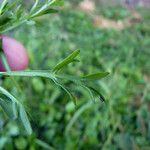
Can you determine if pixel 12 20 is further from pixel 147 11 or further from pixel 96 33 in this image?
pixel 147 11

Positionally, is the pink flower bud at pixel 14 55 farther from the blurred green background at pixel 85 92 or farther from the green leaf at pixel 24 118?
the green leaf at pixel 24 118

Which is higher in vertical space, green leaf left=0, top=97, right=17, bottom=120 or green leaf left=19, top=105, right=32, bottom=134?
green leaf left=0, top=97, right=17, bottom=120

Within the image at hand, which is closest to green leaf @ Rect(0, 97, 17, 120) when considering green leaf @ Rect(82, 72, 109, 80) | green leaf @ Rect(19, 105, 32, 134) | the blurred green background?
green leaf @ Rect(19, 105, 32, 134)

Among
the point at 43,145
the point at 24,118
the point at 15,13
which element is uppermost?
the point at 15,13

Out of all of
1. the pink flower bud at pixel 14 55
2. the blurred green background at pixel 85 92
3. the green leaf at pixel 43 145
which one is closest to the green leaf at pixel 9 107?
the blurred green background at pixel 85 92

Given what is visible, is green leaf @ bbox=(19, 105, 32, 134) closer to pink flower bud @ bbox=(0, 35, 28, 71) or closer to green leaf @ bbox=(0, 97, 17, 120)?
green leaf @ bbox=(0, 97, 17, 120)

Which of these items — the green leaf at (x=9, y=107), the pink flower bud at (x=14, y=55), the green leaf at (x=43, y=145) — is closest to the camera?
the green leaf at (x=9, y=107)

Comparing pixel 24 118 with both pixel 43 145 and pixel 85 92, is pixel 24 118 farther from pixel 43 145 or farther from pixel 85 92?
pixel 85 92

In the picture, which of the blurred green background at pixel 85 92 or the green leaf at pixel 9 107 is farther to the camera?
the blurred green background at pixel 85 92

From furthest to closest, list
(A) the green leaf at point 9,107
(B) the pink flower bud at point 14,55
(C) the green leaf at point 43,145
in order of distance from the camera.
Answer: (C) the green leaf at point 43,145
(B) the pink flower bud at point 14,55
(A) the green leaf at point 9,107

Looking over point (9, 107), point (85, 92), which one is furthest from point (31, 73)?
point (85, 92)
